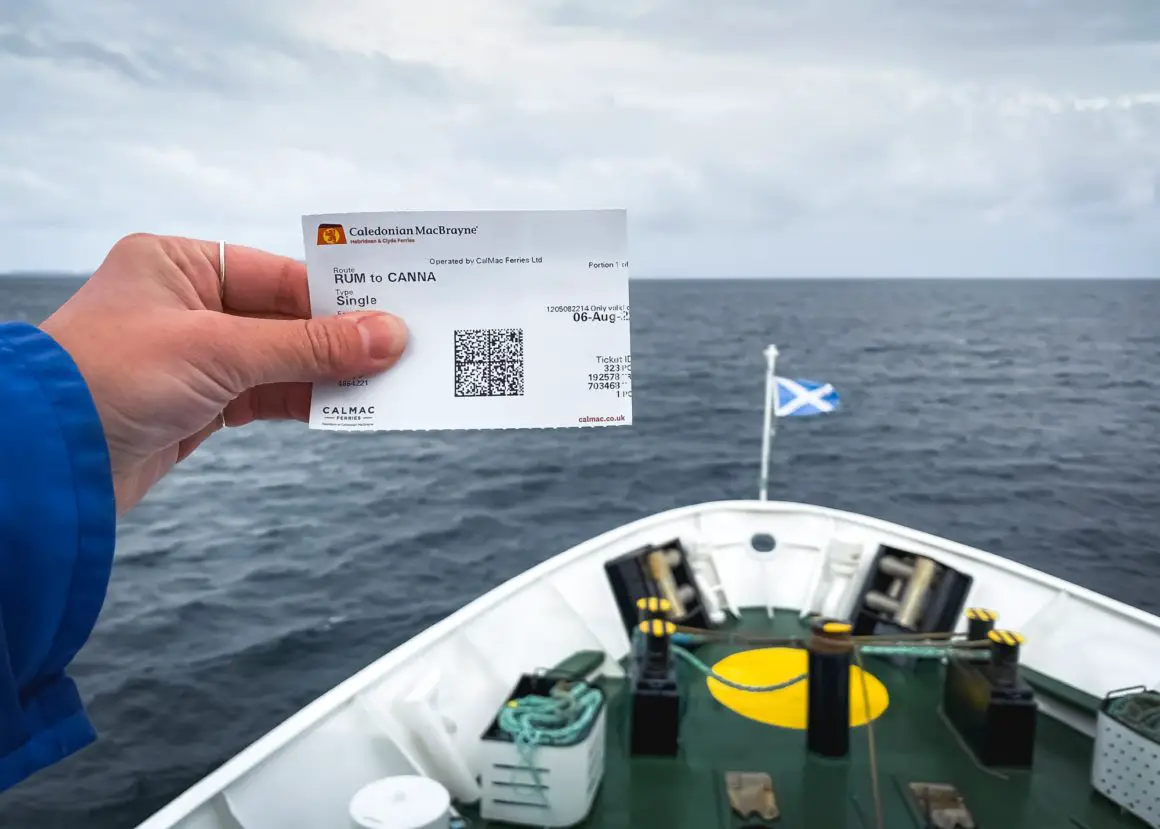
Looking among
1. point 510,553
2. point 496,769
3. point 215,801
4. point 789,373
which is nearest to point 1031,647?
point 496,769

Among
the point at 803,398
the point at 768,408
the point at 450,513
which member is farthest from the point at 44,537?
the point at 450,513

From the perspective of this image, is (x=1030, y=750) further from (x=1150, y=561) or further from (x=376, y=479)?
(x=376, y=479)

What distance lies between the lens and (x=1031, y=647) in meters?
5.11

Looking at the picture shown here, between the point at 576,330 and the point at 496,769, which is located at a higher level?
the point at 576,330

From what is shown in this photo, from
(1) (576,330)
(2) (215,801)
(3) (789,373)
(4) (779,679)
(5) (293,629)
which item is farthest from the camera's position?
(3) (789,373)

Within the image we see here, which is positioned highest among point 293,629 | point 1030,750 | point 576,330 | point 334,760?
point 576,330

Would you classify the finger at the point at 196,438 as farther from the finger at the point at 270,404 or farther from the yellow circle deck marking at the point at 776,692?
the yellow circle deck marking at the point at 776,692

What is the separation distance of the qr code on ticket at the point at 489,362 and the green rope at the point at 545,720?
7.18 ft

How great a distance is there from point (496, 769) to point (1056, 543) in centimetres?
1480

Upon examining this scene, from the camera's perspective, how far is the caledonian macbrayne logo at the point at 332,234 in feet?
6.04

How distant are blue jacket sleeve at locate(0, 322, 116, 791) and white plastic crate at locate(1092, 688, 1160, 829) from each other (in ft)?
13.7

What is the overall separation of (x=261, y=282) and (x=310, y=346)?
18.6 inches

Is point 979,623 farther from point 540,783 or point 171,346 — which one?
point 171,346

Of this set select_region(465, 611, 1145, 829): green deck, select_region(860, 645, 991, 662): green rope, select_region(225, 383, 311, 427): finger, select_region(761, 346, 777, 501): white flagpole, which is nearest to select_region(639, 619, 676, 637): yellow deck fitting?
select_region(465, 611, 1145, 829): green deck
